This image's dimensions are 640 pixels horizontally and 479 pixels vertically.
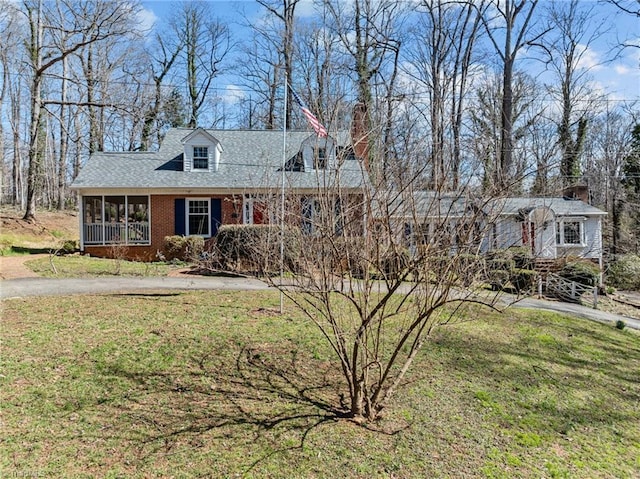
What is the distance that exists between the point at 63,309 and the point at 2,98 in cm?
2685

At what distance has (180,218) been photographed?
16578mm

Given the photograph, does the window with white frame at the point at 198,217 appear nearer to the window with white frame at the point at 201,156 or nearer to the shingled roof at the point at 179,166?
the shingled roof at the point at 179,166

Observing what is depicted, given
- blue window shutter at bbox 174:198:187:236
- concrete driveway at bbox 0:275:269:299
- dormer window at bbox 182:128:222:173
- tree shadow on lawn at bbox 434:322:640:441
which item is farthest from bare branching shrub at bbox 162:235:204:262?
tree shadow on lawn at bbox 434:322:640:441

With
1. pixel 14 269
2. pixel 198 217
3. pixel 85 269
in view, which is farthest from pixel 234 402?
pixel 198 217

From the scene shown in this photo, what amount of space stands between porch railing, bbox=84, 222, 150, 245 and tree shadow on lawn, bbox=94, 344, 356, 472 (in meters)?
12.4

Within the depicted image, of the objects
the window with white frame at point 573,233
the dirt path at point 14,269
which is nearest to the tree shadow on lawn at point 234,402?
the dirt path at point 14,269

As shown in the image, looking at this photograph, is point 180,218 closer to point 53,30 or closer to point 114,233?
point 114,233

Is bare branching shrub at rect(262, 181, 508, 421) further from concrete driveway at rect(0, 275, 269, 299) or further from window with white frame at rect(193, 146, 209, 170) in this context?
window with white frame at rect(193, 146, 209, 170)

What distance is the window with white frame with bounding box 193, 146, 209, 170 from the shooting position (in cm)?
1748

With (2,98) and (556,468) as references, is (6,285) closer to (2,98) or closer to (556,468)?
(556,468)

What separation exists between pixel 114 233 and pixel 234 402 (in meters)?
14.2

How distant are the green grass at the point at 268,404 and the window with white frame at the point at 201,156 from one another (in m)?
11.0

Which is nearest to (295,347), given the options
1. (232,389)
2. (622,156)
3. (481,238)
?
(232,389)

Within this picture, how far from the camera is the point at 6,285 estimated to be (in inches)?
357
